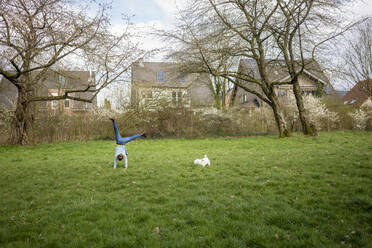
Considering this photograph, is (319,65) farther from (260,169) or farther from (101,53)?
(101,53)

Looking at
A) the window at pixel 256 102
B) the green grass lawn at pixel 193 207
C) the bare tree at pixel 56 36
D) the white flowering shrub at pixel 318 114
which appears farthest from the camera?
the window at pixel 256 102

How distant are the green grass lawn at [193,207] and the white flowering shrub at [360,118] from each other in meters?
16.1

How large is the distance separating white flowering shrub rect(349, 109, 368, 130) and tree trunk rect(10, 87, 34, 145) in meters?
24.1

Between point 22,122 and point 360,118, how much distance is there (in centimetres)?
2481

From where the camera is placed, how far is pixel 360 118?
19.7 metres

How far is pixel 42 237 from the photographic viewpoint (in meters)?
3.12

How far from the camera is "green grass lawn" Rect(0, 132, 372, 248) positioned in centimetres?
303

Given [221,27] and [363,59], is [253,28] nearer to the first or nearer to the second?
[221,27]

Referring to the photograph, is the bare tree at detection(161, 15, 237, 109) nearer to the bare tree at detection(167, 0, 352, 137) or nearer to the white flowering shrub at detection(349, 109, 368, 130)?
the bare tree at detection(167, 0, 352, 137)

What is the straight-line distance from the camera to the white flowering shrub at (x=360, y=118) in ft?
64.3

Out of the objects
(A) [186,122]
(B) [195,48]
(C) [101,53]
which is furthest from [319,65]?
(C) [101,53]

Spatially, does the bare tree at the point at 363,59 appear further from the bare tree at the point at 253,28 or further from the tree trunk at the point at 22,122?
the tree trunk at the point at 22,122

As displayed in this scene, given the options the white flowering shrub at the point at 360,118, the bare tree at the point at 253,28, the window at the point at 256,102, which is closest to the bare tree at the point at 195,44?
the bare tree at the point at 253,28

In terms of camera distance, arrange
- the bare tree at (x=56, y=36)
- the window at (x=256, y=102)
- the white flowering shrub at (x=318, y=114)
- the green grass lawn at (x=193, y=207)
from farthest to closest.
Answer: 1. the window at (x=256, y=102)
2. the white flowering shrub at (x=318, y=114)
3. the bare tree at (x=56, y=36)
4. the green grass lawn at (x=193, y=207)
